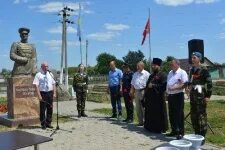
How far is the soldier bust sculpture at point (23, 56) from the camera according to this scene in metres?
12.2

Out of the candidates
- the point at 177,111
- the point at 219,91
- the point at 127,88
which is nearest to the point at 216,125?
the point at 177,111

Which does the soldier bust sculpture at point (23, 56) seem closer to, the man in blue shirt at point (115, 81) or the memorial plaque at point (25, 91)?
the memorial plaque at point (25, 91)

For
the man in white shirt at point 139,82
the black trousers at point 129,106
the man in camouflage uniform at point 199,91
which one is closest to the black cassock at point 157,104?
the man in white shirt at point 139,82

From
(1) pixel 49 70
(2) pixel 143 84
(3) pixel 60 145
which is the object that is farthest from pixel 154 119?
(1) pixel 49 70

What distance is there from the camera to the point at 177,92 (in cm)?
920

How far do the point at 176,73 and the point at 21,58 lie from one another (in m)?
5.14

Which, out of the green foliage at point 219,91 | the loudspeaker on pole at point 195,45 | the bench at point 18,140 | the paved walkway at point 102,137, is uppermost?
the loudspeaker on pole at point 195,45

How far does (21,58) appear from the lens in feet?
39.9

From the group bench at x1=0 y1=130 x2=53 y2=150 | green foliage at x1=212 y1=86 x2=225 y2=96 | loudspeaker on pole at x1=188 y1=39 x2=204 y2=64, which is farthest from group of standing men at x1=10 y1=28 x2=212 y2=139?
green foliage at x1=212 y1=86 x2=225 y2=96

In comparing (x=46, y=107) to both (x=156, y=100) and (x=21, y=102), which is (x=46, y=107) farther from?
(x=156, y=100)

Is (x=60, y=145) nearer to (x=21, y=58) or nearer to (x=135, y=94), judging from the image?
(x=135, y=94)

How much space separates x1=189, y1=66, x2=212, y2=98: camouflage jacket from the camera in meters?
8.38

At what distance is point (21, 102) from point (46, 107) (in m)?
0.99

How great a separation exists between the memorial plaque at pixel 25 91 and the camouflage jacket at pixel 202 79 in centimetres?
539
